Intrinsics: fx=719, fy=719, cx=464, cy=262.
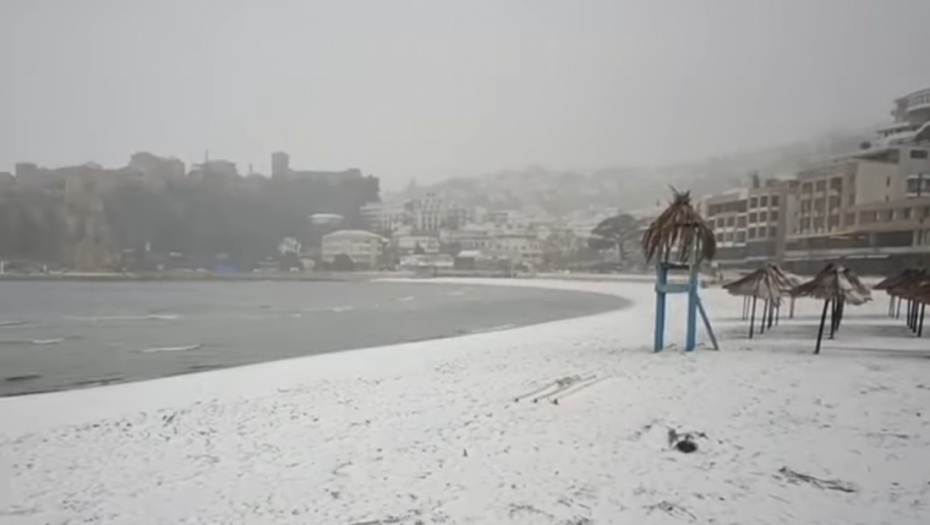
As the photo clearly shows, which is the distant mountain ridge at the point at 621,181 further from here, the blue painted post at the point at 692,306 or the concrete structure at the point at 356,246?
the blue painted post at the point at 692,306

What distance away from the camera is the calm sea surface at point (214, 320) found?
21.5 ft

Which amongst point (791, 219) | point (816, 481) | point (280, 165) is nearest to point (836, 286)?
point (791, 219)

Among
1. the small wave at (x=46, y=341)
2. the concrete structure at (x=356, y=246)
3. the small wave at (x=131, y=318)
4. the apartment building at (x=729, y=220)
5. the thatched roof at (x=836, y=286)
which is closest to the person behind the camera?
the thatched roof at (x=836, y=286)

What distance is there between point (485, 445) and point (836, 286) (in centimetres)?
427

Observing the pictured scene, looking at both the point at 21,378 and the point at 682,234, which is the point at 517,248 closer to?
the point at 682,234

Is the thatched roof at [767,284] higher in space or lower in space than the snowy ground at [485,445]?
higher

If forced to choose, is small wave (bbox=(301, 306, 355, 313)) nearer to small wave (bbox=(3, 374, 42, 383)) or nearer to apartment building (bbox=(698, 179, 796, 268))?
small wave (bbox=(3, 374, 42, 383))

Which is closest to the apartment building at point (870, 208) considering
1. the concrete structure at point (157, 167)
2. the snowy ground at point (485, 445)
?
the snowy ground at point (485, 445)

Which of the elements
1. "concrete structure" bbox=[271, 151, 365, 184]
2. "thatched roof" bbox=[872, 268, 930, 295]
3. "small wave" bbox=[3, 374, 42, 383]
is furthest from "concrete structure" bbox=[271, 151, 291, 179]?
"thatched roof" bbox=[872, 268, 930, 295]

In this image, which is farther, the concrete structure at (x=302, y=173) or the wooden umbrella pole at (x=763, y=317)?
the concrete structure at (x=302, y=173)

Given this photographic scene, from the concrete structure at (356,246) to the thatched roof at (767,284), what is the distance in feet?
14.5

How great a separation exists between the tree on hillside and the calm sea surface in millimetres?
1190

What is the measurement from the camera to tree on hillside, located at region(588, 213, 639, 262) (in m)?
8.23

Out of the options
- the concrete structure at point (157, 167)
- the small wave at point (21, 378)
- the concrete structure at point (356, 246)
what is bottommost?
the small wave at point (21, 378)
